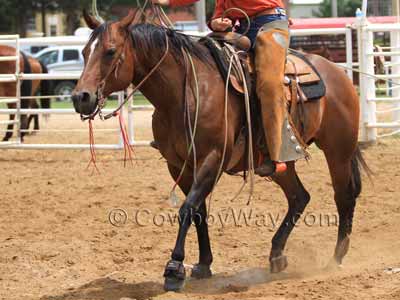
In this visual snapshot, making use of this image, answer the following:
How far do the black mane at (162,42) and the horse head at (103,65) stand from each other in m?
0.11

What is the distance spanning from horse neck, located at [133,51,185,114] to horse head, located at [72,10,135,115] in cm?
19

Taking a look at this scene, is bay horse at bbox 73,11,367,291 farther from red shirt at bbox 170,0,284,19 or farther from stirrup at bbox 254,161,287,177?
red shirt at bbox 170,0,284,19

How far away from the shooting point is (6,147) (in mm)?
11836

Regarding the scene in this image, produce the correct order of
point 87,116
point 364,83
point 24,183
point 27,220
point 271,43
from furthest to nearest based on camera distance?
point 364,83, point 24,183, point 27,220, point 271,43, point 87,116

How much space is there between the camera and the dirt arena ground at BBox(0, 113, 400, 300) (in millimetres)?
5305

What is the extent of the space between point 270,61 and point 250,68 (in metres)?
0.17

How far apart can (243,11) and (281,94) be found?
717 millimetres

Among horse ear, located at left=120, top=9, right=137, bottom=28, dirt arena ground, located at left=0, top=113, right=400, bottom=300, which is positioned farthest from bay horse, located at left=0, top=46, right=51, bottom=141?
horse ear, located at left=120, top=9, right=137, bottom=28

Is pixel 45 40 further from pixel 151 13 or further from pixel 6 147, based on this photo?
pixel 151 13

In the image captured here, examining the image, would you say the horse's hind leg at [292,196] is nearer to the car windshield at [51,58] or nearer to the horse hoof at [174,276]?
the horse hoof at [174,276]

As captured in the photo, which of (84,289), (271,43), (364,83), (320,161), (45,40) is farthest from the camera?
(45,40)

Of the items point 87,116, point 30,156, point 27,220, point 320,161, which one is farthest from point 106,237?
point 30,156

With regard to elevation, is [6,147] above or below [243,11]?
below

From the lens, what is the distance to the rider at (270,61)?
5.66 meters
